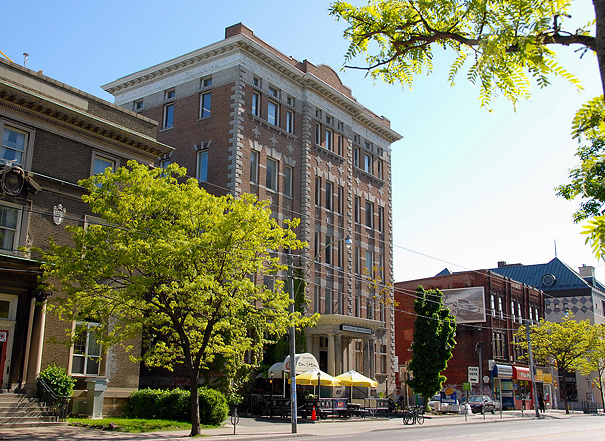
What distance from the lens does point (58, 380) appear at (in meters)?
24.3

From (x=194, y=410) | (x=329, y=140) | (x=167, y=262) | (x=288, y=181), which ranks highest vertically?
(x=329, y=140)

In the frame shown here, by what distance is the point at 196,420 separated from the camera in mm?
21844

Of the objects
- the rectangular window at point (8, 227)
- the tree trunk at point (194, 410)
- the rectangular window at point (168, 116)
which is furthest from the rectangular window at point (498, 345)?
the rectangular window at point (8, 227)

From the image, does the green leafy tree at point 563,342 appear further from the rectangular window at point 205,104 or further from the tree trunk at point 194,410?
the tree trunk at point 194,410

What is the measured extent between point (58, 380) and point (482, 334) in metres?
47.6

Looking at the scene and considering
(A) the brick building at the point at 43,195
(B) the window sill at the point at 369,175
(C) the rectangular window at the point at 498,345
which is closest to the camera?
(A) the brick building at the point at 43,195

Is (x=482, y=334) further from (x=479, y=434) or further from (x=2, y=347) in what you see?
(x=2, y=347)

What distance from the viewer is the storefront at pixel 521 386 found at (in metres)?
64.1

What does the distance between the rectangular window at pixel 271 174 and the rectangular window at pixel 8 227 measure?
17969 millimetres

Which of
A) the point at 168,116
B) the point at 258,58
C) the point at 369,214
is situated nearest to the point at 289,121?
the point at 258,58

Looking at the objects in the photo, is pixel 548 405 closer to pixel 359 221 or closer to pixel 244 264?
pixel 359 221

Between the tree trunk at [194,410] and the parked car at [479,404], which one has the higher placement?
the tree trunk at [194,410]

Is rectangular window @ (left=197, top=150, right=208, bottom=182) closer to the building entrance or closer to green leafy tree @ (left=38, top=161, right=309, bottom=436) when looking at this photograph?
green leafy tree @ (left=38, top=161, right=309, bottom=436)

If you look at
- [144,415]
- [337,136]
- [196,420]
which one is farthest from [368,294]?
[196,420]
